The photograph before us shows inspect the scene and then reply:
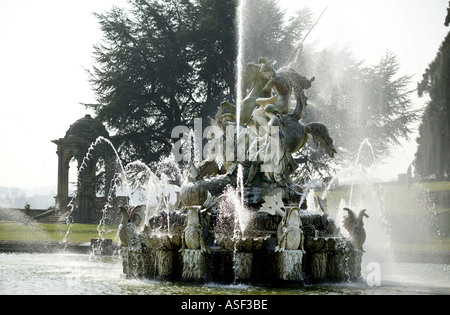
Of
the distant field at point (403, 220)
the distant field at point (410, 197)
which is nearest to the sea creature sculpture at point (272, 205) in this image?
the distant field at point (403, 220)

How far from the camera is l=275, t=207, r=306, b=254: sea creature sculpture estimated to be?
10.7m

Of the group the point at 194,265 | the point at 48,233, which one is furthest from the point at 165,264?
the point at 48,233

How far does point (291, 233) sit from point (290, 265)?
0.56 metres

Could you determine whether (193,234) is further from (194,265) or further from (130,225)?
(130,225)

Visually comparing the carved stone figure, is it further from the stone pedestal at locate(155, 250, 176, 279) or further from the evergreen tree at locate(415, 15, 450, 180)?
the evergreen tree at locate(415, 15, 450, 180)

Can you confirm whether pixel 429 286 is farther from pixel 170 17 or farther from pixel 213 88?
→ pixel 170 17

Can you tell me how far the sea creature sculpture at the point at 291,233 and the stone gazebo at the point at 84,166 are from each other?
20514 millimetres

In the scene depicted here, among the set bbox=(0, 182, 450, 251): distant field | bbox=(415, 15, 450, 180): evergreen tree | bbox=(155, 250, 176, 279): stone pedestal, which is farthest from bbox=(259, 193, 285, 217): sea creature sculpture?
bbox=(415, 15, 450, 180): evergreen tree

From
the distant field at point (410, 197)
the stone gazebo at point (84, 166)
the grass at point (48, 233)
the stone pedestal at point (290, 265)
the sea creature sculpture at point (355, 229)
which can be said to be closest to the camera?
the stone pedestal at point (290, 265)

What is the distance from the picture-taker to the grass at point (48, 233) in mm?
24375

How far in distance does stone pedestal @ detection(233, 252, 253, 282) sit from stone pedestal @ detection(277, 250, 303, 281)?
0.53 meters

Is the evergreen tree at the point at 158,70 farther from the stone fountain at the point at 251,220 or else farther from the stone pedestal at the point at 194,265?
the stone pedestal at the point at 194,265

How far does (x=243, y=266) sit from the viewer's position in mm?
10836

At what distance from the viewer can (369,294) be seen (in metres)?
9.60
